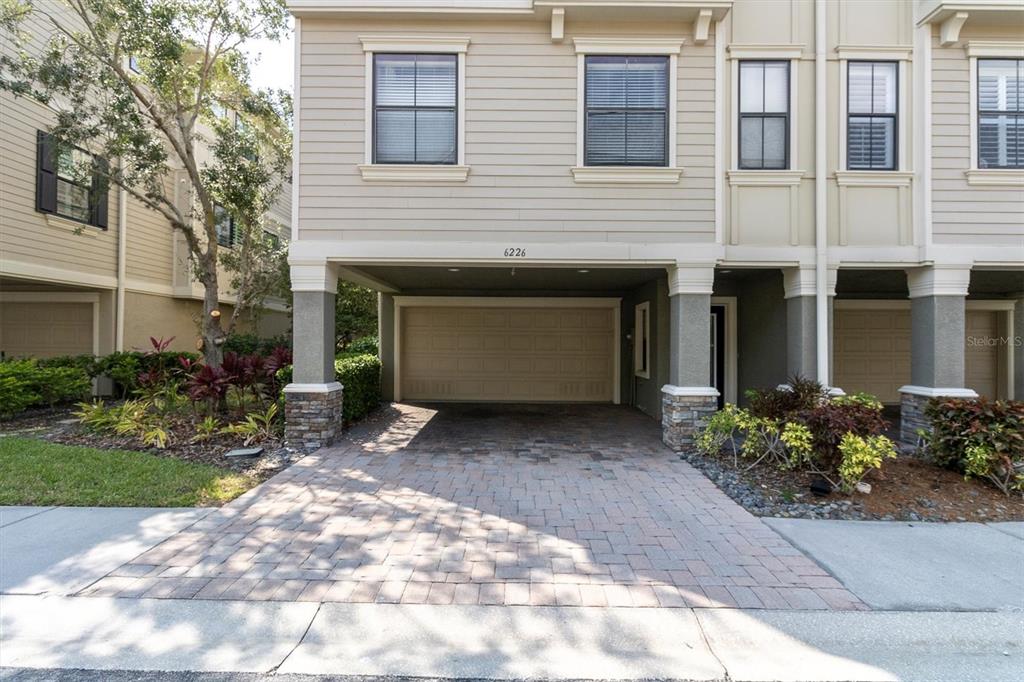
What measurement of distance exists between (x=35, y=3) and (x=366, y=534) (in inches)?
491

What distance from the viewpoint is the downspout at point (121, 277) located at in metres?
11.4

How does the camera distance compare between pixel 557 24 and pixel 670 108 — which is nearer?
pixel 557 24

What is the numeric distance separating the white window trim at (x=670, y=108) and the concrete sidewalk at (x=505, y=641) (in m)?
5.57

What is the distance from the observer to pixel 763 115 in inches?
286

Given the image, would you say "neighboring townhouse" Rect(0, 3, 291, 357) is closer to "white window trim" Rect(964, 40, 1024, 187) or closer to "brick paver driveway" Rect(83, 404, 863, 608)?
"brick paver driveway" Rect(83, 404, 863, 608)

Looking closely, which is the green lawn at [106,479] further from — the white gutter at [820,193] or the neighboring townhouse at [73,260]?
the white gutter at [820,193]

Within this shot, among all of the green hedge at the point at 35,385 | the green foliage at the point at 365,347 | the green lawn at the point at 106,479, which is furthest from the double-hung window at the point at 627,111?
the green hedge at the point at 35,385

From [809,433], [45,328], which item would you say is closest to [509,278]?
[809,433]

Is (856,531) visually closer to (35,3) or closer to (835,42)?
(835,42)

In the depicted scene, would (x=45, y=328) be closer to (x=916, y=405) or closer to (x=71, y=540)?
(x=71, y=540)

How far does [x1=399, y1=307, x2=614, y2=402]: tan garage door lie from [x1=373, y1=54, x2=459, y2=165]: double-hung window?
4.95 metres

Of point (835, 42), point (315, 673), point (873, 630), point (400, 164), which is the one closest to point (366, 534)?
point (315, 673)

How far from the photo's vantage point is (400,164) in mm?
7125

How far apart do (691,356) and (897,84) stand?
16.1ft
